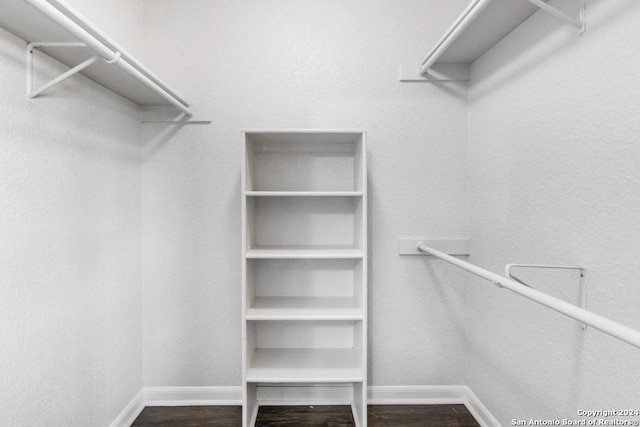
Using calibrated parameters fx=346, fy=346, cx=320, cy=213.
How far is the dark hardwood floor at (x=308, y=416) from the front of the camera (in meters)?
1.72

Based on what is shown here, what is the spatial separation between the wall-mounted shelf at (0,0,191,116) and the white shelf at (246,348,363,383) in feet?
4.37

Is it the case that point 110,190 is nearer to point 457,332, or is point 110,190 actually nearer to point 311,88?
point 311,88

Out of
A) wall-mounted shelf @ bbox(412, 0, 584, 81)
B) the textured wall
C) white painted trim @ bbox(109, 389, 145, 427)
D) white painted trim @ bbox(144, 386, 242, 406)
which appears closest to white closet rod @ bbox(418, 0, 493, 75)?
wall-mounted shelf @ bbox(412, 0, 584, 81)

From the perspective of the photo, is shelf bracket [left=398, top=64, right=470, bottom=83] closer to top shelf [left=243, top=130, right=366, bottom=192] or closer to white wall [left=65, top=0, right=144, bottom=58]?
top shelf [left=243, top=130, right=366, bottom=192]

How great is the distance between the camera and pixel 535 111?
1.32m

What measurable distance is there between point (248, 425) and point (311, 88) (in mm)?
1715

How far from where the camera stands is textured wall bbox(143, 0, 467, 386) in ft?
6.07

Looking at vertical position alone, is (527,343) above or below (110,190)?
below

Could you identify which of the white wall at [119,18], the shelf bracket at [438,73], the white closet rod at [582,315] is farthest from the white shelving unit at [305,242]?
the white closet rod at [582,315]

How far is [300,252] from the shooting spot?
1.64 m

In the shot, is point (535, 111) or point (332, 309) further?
point (332, 309)

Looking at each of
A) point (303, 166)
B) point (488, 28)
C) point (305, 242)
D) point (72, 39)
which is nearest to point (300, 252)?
point (305, 242)

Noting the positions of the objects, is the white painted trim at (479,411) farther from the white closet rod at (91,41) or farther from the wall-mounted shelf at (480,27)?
the white closet rod at (91,41)

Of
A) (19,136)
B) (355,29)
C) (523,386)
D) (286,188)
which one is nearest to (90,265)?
(19,136)
